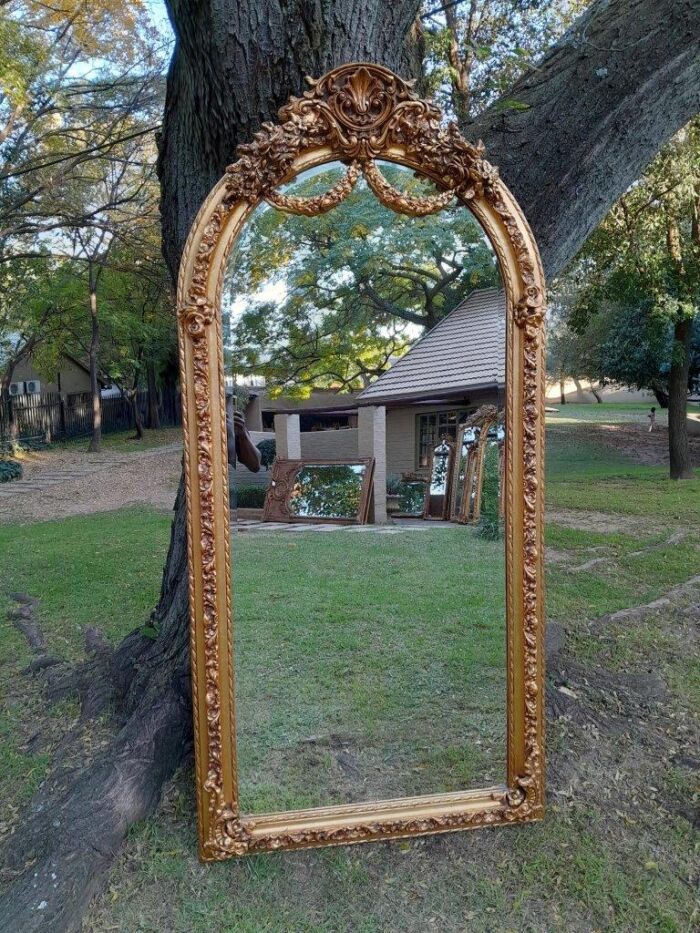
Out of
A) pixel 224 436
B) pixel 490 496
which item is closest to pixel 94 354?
pixel 224 436

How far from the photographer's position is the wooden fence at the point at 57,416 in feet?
58.7

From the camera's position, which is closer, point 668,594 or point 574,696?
point 574,696

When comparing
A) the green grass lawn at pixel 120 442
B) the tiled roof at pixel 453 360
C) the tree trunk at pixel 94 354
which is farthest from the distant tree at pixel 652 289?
the tree trunk at pixel 94 354

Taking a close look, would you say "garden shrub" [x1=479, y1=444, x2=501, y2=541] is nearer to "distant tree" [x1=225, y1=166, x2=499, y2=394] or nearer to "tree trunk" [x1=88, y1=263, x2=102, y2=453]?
"distant tree" [x1=225, y1=166, x2=499, y2=394]

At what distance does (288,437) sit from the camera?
2711mm

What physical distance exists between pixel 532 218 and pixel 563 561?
10.5ft

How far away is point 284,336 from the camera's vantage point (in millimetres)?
2660

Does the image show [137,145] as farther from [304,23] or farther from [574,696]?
[574,696]

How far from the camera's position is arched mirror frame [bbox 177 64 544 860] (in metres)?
2.34

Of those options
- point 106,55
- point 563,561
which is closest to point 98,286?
point 106,55

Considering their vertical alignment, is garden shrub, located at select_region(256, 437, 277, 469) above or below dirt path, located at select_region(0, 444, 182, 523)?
above

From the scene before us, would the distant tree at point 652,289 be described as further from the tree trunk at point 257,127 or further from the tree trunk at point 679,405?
the tree trunk at point 257,127

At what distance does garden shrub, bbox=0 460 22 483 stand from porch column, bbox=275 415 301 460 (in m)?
12.6

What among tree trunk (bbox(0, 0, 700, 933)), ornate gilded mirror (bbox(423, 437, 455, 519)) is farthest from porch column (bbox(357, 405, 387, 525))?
tree trunk (bbox(0, 0, 700, 933))
